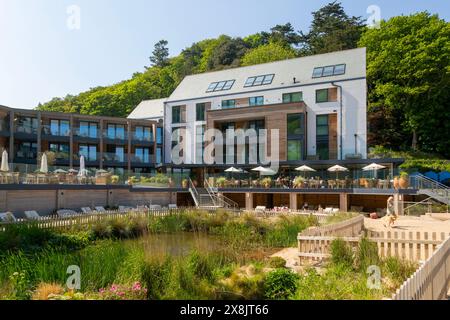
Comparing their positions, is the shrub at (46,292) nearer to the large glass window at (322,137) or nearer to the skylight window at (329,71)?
the large glass window at (322,137)

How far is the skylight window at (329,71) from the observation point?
32281 mm

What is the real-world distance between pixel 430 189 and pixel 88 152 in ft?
94.7

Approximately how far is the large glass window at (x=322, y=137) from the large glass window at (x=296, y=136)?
1375 mm

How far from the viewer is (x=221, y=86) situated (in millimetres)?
38125

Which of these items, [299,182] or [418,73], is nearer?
[299,182]

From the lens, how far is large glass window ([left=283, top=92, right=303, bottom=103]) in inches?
1305

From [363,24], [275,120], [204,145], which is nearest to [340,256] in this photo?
[275,120]

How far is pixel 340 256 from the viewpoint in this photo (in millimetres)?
9102

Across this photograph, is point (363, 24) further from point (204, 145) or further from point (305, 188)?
point (305, 188)

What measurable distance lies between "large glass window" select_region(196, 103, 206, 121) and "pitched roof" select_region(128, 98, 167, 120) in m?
7.49

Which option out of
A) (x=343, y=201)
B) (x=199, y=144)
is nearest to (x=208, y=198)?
(x=343, y=201)

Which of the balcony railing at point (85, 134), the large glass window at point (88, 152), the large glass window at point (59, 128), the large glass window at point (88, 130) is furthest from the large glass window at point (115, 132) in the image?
the large glass window at point (59, 128)

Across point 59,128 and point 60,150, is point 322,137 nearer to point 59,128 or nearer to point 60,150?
point 59,128
